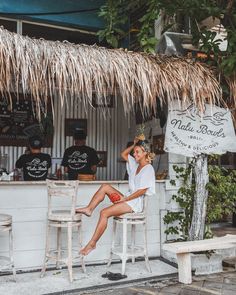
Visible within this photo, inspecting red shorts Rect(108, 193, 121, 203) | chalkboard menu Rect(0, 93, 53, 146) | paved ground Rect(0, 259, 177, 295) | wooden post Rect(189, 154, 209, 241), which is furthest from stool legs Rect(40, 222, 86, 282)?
chalkboard menu Rect(0, 93, 53, 146)

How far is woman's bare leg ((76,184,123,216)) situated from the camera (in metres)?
5.33

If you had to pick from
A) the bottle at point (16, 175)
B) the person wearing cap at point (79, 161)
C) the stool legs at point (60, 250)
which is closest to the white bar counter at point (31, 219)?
the stool legs at point (60, 250)

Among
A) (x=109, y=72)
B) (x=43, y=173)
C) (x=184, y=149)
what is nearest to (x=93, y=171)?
(x=43, y=173)

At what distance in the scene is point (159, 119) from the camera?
272 inches

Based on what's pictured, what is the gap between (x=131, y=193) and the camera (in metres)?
5.66

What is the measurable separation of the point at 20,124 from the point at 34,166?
1.79 m

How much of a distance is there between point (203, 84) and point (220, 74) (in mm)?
412

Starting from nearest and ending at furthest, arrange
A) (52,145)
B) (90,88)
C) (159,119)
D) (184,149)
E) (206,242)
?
(90,88) < (206,242) < (184,149) < (159,119) < (52,145)

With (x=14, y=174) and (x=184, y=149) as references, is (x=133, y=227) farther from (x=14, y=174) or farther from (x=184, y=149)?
(x=14, y=174)

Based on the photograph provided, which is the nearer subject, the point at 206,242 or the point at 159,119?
the point at 206,242

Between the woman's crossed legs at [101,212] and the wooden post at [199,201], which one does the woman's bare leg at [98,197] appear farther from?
the wooden post at [199,201]

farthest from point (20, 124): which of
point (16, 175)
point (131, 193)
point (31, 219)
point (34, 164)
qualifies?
point (131, 193)

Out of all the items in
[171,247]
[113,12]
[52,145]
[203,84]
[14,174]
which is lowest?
[171,247]

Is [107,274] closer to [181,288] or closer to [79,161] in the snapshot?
[181,288]
